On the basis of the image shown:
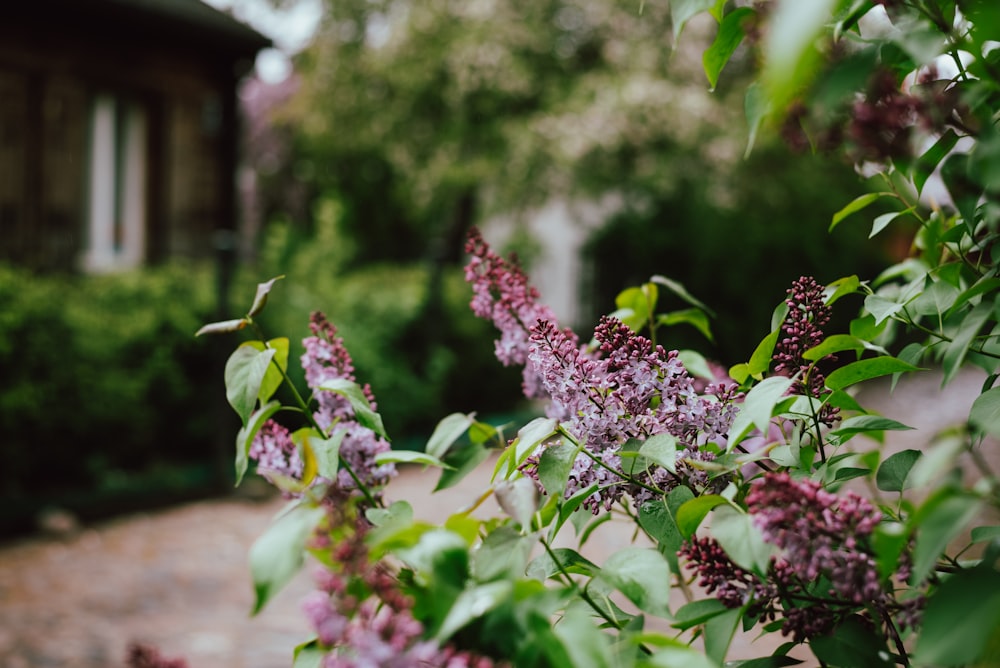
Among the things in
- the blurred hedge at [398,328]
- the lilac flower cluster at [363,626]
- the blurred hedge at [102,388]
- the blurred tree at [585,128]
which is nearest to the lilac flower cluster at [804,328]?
the lilac flower cluster at [363,626]

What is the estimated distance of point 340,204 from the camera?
10.3m

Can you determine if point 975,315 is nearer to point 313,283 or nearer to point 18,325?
point 18,325

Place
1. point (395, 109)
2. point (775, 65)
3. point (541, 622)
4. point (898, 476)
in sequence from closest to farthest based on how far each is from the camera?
point (775, 65), point (541, 622), point (898, 476), point (395, 109)

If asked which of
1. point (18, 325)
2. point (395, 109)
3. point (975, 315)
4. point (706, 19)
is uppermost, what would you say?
point (706, 19)

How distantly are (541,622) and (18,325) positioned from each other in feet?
17.4

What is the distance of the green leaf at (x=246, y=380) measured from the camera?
1028mm

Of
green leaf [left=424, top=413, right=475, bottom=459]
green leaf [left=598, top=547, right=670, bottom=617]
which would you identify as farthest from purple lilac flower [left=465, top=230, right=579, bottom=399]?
green leaf [left=598, top=547, right=670, bottom=617]

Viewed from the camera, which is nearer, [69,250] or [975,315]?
[975,315]

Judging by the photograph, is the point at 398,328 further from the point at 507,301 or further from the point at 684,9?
the point at 684,9

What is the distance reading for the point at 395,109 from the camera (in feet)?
39.2

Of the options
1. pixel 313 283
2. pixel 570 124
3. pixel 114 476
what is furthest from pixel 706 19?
pixel 114 476

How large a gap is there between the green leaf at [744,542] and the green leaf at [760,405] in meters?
0.10

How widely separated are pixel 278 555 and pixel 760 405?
49cm

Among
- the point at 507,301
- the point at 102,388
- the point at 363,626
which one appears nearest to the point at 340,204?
the point at 102,388
